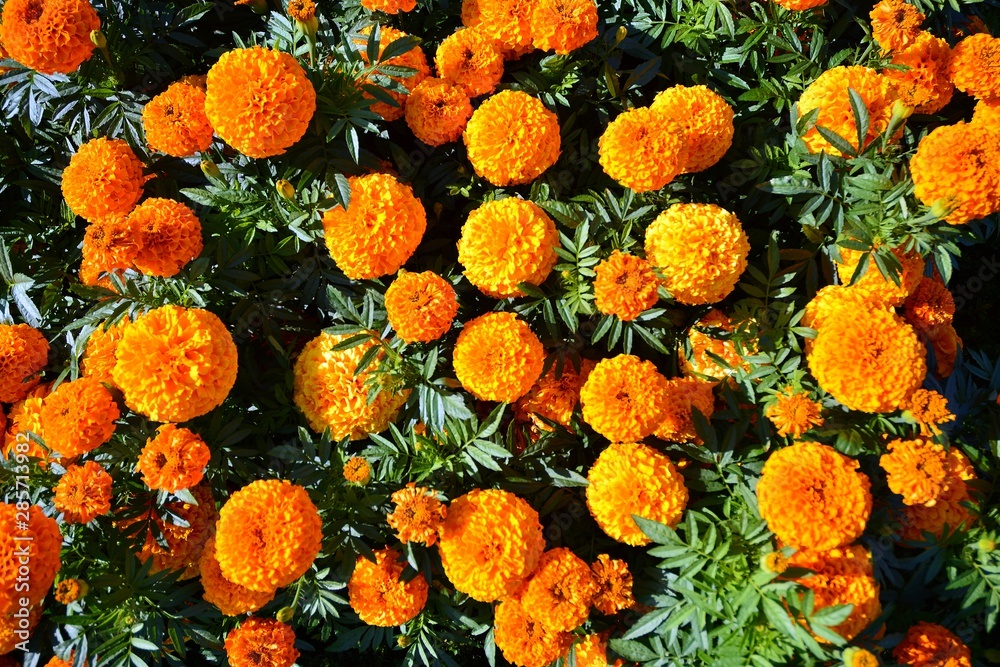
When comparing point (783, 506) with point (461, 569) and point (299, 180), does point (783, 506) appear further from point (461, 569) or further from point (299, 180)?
point (299, 180)

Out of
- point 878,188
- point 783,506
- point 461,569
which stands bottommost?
point 461,569

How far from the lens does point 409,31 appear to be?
319 cm

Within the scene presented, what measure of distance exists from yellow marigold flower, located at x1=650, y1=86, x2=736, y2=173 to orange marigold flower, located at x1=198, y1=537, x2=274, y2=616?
2226mm

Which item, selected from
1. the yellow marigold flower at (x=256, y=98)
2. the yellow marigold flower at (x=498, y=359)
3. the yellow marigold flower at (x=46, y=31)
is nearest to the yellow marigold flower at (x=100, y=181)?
the yellow marigold flower at (x=46, y=31)

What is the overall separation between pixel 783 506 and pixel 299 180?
2.05 m

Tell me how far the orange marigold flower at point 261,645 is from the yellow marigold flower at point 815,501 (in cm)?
170

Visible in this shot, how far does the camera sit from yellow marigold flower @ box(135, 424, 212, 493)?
2.30m

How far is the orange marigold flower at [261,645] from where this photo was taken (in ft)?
8.09

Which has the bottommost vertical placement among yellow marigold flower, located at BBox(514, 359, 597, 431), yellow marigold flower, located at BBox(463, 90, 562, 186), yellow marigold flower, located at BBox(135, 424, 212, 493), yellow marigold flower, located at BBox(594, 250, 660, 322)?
yellow marigold flower, located at BBox(514, 359, 597, 431)

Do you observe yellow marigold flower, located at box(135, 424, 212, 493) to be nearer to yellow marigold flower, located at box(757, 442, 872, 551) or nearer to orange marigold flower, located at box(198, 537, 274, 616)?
orange marigold flower, located at box(198, 537, 274, 616)

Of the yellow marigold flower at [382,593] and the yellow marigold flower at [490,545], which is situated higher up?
the yellow marigold flower at [490,545]

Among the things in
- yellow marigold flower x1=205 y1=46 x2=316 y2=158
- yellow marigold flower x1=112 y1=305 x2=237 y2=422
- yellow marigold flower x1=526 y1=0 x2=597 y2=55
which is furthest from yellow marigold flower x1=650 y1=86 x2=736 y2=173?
yellow marigold flower x1=112 y1=305 x2=237 y2=422

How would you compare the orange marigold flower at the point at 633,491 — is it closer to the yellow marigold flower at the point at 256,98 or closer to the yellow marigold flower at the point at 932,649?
the yellow marigold flower at the point at 932,649

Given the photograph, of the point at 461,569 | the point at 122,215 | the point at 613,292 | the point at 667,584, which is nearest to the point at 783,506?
the point at 667,584
